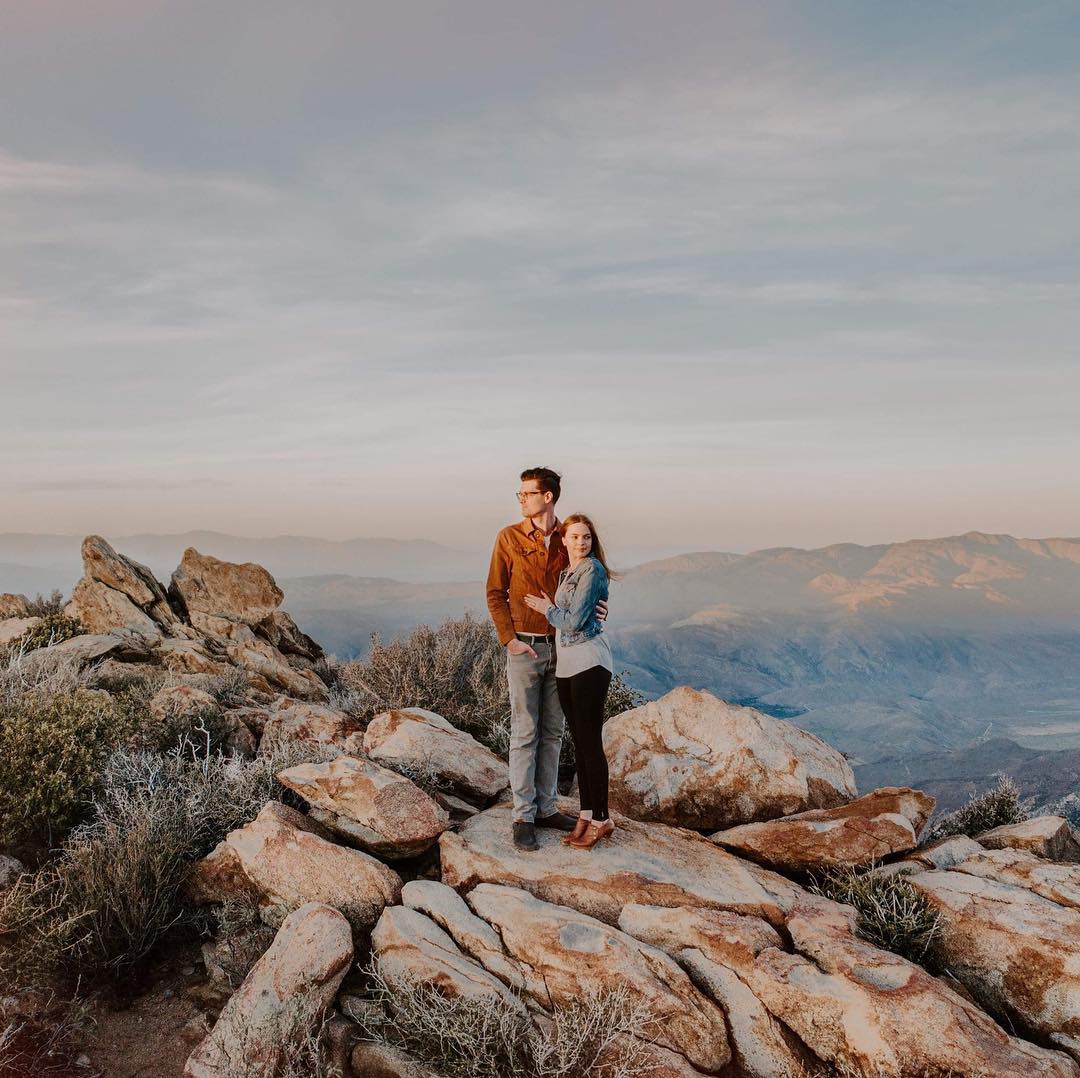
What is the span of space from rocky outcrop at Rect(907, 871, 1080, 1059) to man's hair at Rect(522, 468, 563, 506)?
435 centimetres

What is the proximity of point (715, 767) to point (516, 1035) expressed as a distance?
11.7ft

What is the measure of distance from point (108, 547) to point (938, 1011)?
16473mm

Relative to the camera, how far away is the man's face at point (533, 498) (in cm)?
657

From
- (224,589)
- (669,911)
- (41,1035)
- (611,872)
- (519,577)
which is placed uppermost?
(519,577)

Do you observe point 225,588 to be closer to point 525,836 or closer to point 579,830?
point 525,836

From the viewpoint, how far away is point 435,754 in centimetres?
816

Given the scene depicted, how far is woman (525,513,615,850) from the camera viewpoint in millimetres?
6293

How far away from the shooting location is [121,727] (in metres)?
8.24

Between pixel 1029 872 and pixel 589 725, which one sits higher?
pixel 589 725

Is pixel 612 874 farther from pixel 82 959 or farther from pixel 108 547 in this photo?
pixel 108 547

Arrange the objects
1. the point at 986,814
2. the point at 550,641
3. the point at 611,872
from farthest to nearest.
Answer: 1. the point at 986,814
2. the point at 550,641
3. the point at 611,872

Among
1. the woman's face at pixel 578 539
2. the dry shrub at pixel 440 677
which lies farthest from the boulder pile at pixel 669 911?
the dry shrub at pixel 440 677

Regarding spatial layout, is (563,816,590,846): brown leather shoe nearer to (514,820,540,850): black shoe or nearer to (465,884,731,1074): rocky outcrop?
(514,820,540,850): black shoe

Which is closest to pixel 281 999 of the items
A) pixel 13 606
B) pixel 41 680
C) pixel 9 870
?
pixel 9 870
